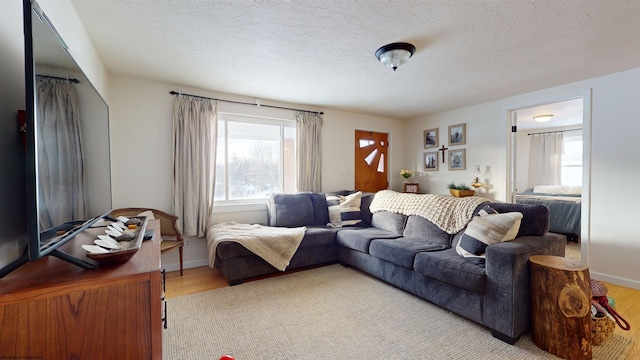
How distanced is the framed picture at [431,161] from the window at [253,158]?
8.50 ft

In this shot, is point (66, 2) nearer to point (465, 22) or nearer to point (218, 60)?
point (218, 60)

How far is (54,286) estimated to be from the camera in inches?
32.9

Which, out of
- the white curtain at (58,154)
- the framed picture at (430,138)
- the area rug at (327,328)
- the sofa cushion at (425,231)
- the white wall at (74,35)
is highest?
the white wall at (74,35)

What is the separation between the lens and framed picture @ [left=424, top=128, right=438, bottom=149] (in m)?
4.94

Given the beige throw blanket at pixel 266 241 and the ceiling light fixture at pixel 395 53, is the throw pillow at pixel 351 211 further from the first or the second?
the ceiling light fixture at pixel 395 53

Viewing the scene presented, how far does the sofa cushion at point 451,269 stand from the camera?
79.6 inches

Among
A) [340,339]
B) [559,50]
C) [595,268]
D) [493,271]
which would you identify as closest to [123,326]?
[340,339]

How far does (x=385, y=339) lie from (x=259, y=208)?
259 cm

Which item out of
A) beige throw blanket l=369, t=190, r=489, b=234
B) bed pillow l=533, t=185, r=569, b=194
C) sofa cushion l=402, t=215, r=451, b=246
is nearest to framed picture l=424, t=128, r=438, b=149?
beige throw blanket l=369, t=190, r=489, b=234

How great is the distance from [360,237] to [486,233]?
4.45 feet

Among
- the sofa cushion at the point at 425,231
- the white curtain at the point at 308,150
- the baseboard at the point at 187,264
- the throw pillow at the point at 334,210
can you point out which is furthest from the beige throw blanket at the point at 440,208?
the baseboard at the point at 187,264

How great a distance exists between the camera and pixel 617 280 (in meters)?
2.98

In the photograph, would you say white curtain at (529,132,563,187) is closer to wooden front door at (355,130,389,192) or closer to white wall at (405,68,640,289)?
white wall at (405,68,640,289)

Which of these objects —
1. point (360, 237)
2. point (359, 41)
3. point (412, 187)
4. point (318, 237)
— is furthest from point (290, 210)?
point (412, 187)
